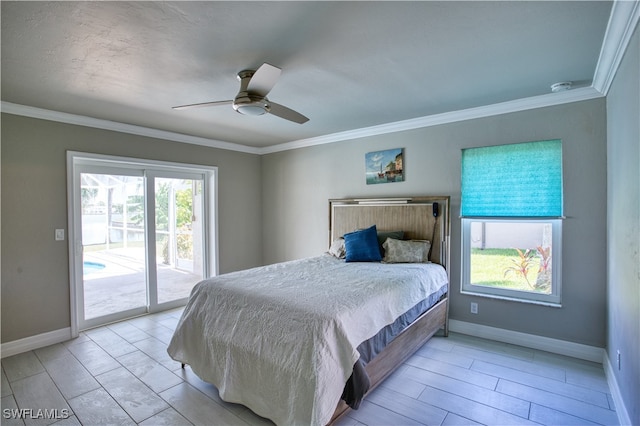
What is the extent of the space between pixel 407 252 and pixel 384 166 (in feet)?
4.07

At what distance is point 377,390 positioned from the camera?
2.50 metres

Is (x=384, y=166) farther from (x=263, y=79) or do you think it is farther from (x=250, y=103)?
(x=263, y=79)

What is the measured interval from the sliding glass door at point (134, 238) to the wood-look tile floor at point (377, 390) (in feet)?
2.90

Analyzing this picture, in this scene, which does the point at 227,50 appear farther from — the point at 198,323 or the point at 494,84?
the point at 494,84

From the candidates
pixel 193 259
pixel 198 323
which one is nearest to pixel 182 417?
pixel 198 323

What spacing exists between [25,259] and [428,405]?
4092 mm

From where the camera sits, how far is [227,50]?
214cm

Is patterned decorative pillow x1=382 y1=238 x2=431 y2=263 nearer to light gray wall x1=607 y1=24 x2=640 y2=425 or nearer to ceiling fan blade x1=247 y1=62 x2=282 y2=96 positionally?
light gray wall x1=607 y1=24 x2=640 y2=425

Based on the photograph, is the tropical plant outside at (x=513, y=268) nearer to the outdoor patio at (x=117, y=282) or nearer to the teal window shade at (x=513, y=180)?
the teal window shade at (x=513, y=180)

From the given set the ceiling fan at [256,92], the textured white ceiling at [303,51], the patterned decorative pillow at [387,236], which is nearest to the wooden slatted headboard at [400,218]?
the patterned decorative pillow at [387,236]

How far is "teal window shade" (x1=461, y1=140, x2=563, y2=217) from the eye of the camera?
3.09 meters

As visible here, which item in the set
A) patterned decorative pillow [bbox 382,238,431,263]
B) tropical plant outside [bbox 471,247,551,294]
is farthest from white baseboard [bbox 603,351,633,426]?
patterned decorative pillow [bbox 382,238,431,263]

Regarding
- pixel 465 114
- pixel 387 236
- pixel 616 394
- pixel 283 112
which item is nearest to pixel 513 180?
pixel 465 114

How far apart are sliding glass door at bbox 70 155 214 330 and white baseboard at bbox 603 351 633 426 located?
15.7 ft
